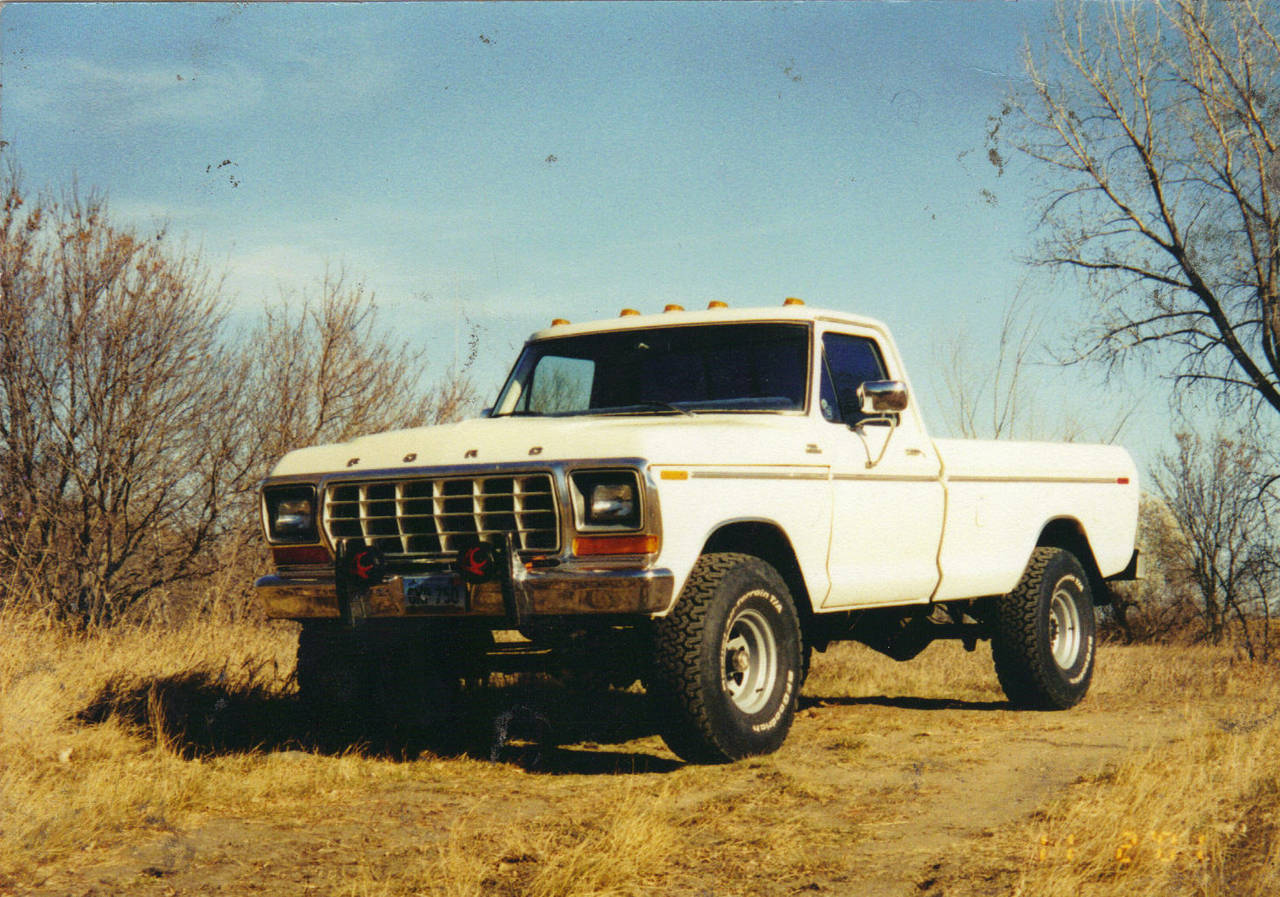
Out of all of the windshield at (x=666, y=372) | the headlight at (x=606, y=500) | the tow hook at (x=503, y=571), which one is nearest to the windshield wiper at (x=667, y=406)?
the windshield at (x=666, y=372)

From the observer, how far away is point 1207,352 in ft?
74.2

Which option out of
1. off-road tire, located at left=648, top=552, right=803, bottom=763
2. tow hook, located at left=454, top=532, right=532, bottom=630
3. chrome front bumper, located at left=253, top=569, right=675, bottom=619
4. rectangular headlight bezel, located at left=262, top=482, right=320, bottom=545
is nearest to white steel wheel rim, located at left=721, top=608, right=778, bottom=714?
off-road tire, located at left=648, top=552, right=803, bottom=763

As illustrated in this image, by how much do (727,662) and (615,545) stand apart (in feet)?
3.08

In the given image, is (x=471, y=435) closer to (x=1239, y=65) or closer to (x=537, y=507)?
(x=537, y=507)

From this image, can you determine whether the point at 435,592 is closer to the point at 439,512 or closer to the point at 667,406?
the point at 439,512

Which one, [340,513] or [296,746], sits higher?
[340,513]

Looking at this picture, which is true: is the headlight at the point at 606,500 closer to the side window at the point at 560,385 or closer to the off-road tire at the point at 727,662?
the off-road tire at the point at 727,662

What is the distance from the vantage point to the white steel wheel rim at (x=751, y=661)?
19.1 feet

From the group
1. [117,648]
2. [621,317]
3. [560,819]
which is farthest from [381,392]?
[560,819]

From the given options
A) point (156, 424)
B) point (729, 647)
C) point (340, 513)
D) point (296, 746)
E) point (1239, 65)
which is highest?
point (1239, 65)

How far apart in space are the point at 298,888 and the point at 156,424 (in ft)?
30.5

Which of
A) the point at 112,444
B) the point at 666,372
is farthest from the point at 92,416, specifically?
the point at 666,372

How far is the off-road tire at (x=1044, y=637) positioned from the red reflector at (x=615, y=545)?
11.8 ft

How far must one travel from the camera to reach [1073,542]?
8.66m
